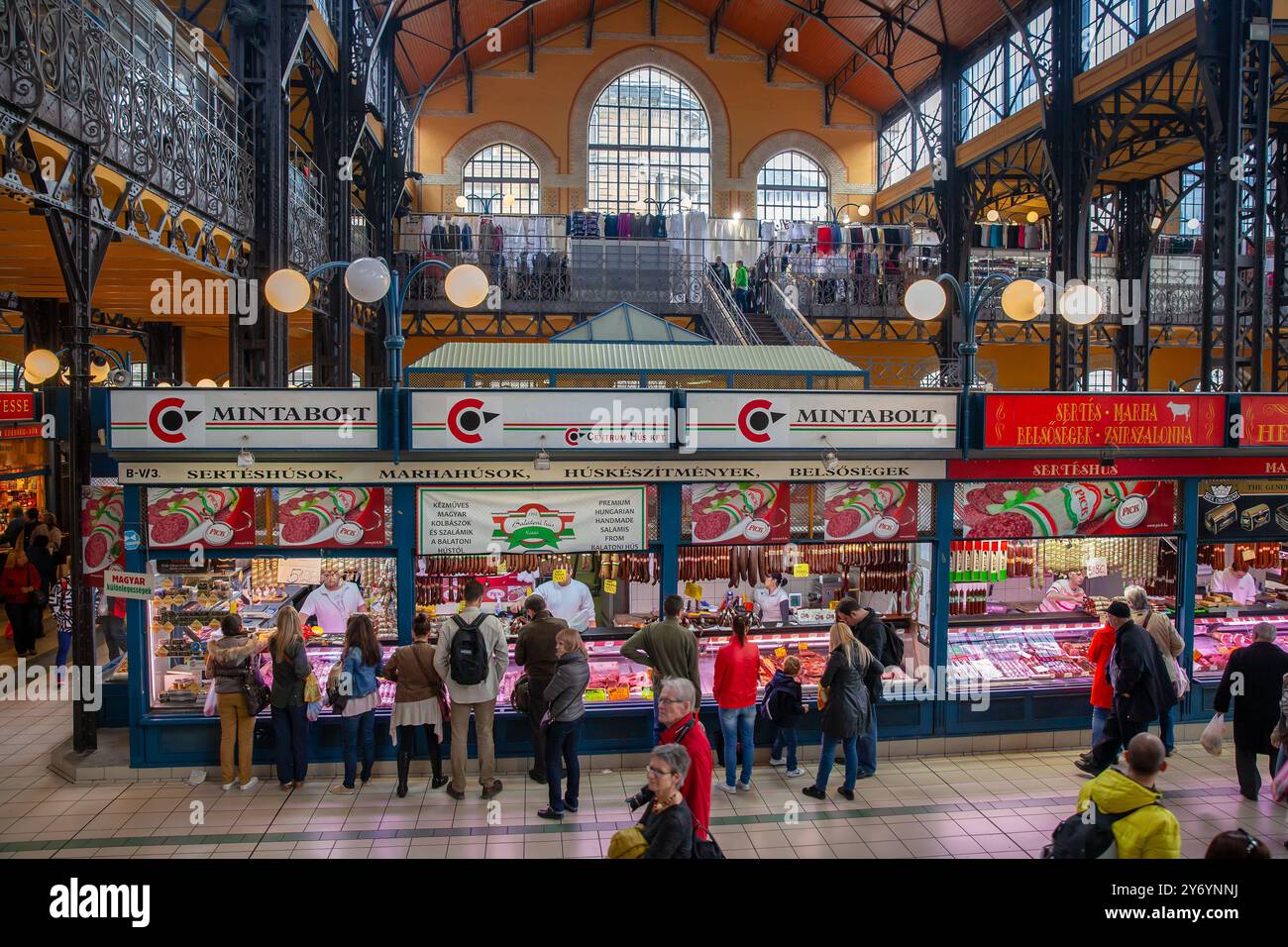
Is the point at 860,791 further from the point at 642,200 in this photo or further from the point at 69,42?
the point at 642,200

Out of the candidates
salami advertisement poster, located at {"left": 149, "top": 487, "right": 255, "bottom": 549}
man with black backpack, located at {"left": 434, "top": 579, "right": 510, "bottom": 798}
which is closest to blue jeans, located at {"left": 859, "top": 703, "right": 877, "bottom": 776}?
man with black backpack, located at {"left": 434, "top": 579, "right": 510, "bottom": 798}

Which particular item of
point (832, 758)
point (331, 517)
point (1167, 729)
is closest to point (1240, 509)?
point (1167, 729)

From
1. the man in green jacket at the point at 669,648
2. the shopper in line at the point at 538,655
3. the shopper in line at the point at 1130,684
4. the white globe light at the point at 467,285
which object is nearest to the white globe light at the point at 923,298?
the shopper in line at the point at 1130,684

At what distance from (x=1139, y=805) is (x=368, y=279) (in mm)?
6521

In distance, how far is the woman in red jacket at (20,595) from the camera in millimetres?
11539

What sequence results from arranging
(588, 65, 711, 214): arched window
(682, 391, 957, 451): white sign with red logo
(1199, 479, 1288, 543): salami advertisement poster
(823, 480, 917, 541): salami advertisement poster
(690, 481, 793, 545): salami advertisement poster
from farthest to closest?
(588, 65, 711, 214): arched window, (1199, 479, 1288, 543): salami advertisement poster, (823, 480, 917, 541): salami advertisement poster, (690, 481, 793, 545): salami advertisement poster, (682, 391, 957, 451): white sign with red logo

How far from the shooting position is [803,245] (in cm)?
2502

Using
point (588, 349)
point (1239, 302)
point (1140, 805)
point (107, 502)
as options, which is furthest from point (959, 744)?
point (1239, 302)

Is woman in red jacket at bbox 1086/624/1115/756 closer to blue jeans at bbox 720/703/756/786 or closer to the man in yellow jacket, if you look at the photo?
blue jeans at bbox 720/703/756/786

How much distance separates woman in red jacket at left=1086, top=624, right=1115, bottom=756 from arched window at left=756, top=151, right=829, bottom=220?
987 inches

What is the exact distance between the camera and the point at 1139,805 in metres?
4.05

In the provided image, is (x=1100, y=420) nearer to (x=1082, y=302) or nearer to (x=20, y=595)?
(x=1082, y=302)

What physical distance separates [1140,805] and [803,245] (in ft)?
73.9

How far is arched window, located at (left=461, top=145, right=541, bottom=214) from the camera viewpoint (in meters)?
29.8
